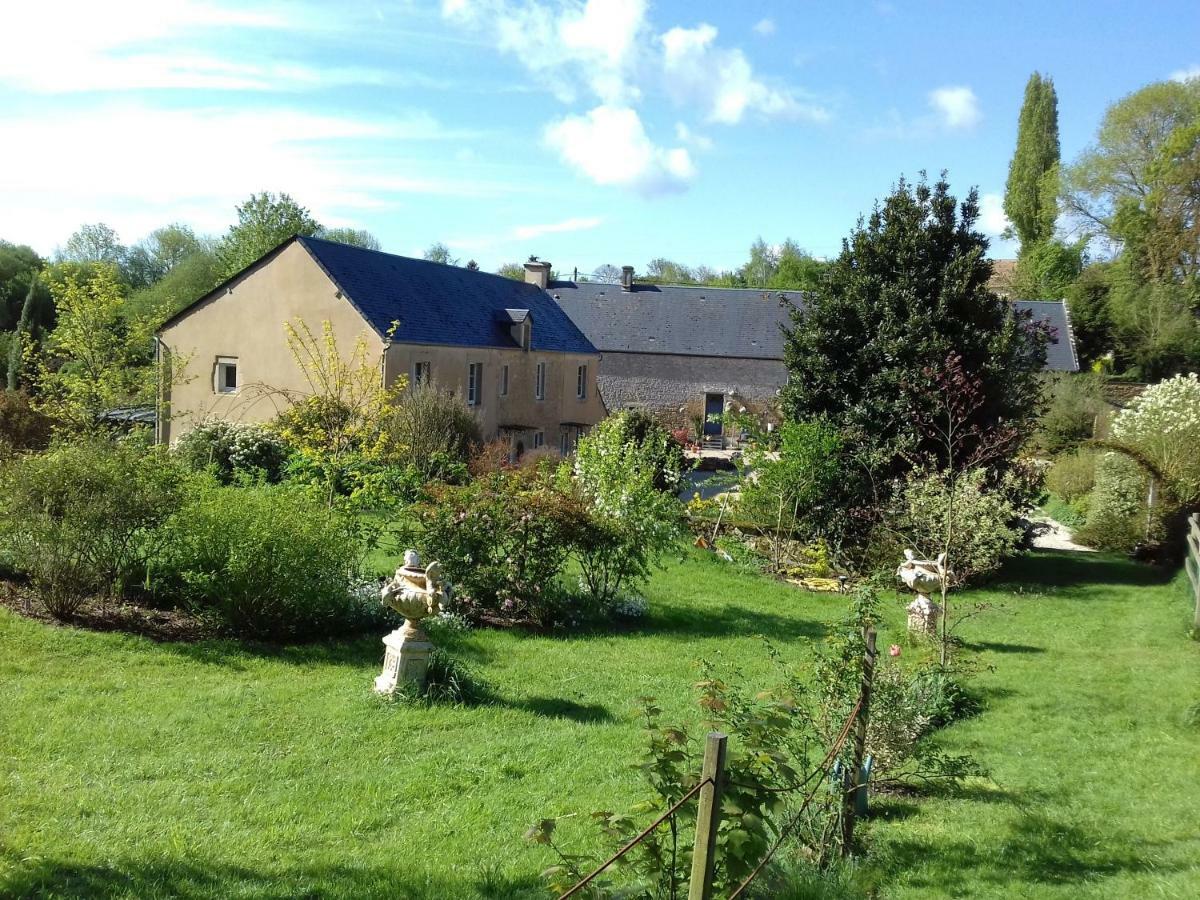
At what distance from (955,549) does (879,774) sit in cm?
916

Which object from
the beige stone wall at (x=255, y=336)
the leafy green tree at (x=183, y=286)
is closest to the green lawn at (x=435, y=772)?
the beige stone wall at (x=255, y=336)

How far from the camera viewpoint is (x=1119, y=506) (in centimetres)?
2070

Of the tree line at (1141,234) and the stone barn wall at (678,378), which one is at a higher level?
the tree line at (1141,234)

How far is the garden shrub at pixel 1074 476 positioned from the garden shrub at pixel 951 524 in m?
10.4

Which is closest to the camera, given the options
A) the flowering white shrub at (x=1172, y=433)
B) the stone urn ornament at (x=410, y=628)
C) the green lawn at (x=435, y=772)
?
the green lawn at (x=435, y=772)

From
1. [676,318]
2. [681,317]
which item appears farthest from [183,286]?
[681,317]

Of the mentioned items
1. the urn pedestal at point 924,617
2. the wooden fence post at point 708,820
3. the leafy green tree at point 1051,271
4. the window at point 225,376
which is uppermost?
the leafy green tree at point 1051,271

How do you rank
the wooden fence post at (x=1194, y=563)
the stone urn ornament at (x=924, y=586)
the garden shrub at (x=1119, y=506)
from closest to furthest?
the stone urn ornament at (x=924, y=586) → the wooden fence post at (x=1194, y=563) → the garden shrub at (x=1119, y=506)

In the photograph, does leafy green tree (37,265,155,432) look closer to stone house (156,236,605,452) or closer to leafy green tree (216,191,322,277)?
stone house (156,236,605,452)

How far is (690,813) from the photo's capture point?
4156 millimetres

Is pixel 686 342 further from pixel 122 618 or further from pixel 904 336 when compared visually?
pixel 122 618

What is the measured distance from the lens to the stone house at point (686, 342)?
1825 inches

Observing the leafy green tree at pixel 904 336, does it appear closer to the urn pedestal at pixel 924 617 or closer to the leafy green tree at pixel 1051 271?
the urn pedestal at pixel 924 617

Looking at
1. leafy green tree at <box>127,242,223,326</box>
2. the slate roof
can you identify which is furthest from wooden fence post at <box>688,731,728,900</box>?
leafy green tree at <box>127,242,223,326</box>
